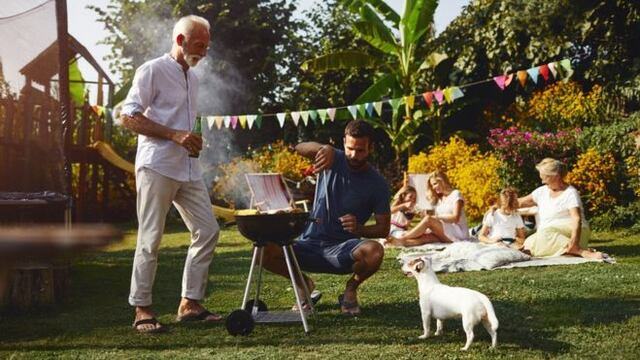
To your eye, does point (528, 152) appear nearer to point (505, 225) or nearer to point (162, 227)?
point (505, 225)

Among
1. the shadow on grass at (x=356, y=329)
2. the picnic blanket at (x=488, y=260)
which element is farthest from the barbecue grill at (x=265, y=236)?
the picnic blanket at (x=488, y=260)

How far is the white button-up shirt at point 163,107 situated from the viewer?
4367mm

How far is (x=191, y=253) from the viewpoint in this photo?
15.1 ft

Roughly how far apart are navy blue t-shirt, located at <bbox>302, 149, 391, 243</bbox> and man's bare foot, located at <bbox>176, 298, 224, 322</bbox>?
3.02 ft

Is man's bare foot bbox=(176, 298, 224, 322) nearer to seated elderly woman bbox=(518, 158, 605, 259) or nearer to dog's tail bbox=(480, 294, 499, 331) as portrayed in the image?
dog's tail bbox=(480, 294, 499, 331)

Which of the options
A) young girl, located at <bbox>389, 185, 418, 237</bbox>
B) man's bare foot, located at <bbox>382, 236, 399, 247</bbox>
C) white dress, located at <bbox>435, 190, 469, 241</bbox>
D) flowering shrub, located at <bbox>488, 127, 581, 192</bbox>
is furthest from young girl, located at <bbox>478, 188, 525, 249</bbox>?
flowering shrub, located at <bbox>488, 127, 581, 192</bbox>

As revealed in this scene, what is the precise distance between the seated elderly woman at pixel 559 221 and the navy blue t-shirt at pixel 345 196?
3.36m

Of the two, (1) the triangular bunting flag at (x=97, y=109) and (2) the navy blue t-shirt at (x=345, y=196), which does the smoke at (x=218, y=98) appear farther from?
(2) the navy blue t-shirt at (x=345, y=196)

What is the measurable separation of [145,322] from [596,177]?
799cm

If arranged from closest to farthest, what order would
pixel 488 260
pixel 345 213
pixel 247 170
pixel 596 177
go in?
pixel 345 213, pixel 488 260, pixel 596 177, pixel 247 170

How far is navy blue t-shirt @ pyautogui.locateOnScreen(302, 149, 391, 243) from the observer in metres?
4.85

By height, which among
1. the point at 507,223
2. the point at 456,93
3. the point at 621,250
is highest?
the point at 456,93

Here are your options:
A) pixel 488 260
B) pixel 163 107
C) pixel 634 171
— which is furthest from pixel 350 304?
pixel 634 171

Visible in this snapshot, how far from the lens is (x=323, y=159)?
4660 millimetres
